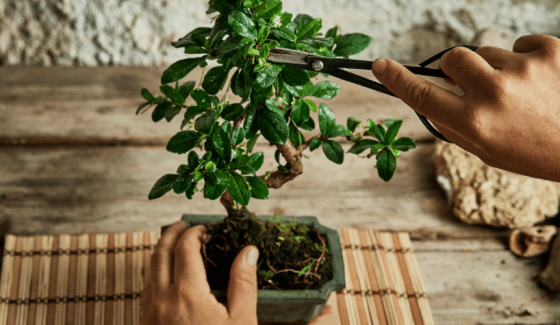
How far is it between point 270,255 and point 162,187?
329 millimetres

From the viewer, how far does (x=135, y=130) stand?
4.72ft

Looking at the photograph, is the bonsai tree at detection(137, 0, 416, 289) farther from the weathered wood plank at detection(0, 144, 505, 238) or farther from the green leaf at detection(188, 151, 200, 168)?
the weathered wood plank at detection(0, 144, 505, 238)

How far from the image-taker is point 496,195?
1237 mm

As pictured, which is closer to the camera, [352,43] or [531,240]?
[352,43]

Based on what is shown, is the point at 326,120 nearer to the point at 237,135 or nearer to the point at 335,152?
the point at 335,152

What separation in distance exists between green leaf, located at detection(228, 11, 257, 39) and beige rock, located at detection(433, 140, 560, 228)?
2.93 ft

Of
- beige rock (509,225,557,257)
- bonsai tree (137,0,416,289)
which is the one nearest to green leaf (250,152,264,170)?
bonsai tree (137,0,416,289)

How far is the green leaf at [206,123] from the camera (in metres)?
0.68

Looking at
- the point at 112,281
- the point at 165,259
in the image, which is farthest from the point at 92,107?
the point at 165,259

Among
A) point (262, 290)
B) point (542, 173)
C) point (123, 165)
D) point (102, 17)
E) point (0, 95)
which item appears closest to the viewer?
point (542, 173)

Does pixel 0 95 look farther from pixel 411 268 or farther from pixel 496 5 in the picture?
pixel 496 5

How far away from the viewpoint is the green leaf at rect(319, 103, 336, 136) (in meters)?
0.78

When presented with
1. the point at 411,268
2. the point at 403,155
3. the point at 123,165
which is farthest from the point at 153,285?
the point at 403,155

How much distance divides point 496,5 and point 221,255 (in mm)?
1599
